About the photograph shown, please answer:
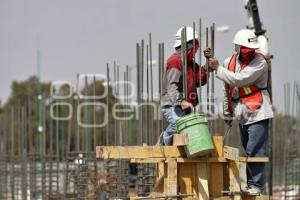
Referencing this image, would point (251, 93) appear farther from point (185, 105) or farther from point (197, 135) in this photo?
point (197, 135)

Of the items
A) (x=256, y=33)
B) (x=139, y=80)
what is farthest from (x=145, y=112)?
(x=256, y=33)

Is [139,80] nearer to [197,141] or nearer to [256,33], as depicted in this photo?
[256,33]

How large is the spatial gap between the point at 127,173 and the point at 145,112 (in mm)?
2095

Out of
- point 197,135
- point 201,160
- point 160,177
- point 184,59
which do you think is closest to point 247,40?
point 184,59

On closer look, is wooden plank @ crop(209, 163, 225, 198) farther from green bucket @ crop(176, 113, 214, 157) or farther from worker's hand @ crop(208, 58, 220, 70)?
worker's hand @ crop(208, 58, 220, 70)

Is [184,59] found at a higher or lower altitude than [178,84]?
higher

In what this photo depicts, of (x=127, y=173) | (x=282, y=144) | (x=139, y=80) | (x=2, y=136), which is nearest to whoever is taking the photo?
(x=139, y=80)

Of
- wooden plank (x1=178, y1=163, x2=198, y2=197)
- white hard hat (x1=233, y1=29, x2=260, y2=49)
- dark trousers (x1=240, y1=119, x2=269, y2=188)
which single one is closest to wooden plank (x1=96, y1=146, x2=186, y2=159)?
wooden plank (x1=178, y1=163, x2=198, y2=197)

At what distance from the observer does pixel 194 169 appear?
911cm

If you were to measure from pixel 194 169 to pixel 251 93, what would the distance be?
1212 mm

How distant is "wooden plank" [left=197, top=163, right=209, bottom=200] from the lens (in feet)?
29.2

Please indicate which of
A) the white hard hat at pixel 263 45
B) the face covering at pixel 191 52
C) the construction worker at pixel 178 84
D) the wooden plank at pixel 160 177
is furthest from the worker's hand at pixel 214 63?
the wooden plank at pixel 160 177

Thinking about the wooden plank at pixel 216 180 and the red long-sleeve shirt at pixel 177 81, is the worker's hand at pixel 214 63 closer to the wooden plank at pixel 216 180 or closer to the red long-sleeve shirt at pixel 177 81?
the red long-sleeve shirt at pixel 177 81

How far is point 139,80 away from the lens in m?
12.6
